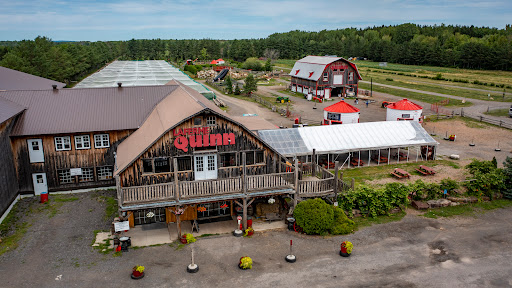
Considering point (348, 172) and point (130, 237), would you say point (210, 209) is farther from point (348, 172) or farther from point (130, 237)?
point (348, 172)

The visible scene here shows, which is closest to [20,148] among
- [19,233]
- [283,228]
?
[19,233]

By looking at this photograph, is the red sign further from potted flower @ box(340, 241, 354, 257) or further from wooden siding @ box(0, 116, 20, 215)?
wooden siding @ box(0, 116, 20, 215)

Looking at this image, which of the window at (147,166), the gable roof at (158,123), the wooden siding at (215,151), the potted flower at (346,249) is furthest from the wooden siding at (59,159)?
the potted flower at (346,249)

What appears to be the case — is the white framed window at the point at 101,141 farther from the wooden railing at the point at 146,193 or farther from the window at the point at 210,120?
the window at the point at 210,120

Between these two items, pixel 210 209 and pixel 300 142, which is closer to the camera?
pixel 210 209

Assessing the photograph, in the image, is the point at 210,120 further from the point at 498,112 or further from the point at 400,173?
the point at 498,112

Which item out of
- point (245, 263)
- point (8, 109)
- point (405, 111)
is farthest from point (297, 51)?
point (245, 263)
